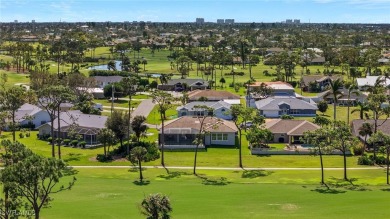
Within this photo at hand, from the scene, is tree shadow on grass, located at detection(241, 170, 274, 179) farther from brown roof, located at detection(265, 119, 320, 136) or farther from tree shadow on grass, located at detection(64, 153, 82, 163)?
tree shadow on grass, located at detection(64, 153, 82, 163)

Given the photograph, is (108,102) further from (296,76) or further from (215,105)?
(296,76)

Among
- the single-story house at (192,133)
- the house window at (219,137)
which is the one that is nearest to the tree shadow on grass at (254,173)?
the single-story house at (192,133)

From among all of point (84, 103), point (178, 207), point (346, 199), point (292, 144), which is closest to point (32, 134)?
point (84, 103)

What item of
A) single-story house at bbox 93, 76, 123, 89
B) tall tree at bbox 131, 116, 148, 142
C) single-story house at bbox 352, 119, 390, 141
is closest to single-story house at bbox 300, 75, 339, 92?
single-story house at bbox 93, 76, 123, 89

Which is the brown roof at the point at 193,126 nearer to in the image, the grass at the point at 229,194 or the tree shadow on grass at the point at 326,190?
the grass at the point at 229,194

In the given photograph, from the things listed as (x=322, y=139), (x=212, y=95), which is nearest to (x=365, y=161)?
(x=322, y=139)
